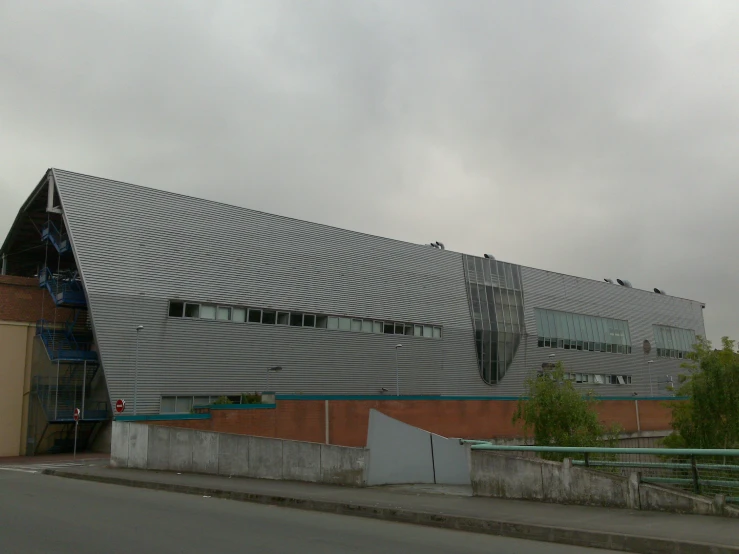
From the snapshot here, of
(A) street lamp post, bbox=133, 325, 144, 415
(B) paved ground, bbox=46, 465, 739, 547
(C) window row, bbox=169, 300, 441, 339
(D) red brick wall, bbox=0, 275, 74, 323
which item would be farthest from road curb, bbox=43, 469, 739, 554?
(D) red brick wall, bbox=0, 275, 74, 323

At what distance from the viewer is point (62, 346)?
38.3 m

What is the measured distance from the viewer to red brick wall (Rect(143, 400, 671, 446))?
103ft

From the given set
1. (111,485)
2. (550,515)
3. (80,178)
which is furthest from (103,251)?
(550,515)

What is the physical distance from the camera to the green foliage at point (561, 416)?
80.6 feet

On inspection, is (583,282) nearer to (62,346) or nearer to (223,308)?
(223,308)

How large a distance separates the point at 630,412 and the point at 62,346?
122 feet

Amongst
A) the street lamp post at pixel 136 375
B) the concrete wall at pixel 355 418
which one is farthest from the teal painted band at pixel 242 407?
the street lamp post at pixel 136 375

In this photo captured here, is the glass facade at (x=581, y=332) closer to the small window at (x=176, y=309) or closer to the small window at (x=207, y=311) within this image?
the small window at (x=207, y=311)

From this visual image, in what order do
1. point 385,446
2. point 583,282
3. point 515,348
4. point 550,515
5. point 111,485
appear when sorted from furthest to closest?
point 583,282
point 515,348
point 111,485
point 385,446
point 550,515

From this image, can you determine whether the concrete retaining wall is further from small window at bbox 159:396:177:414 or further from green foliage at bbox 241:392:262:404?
green foliage at bbox 241:392:262:404

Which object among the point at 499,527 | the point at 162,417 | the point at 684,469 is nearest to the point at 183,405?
the point at 162,417

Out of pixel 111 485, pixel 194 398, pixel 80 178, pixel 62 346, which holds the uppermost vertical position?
pixel 80 178

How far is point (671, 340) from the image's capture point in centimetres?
6962

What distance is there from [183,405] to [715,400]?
24.6 metres
